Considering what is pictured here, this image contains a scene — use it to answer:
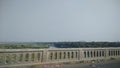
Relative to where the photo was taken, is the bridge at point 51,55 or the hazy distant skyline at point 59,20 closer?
the bridge at point 51,55

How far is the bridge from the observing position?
253 centimetres

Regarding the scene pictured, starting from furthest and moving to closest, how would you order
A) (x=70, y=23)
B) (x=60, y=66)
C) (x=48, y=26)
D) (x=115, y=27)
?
(x=115, y=27)
(x=70, y=23)
(x=48, y=26)
(x=60, y=66)

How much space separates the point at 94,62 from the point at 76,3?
1513 mm

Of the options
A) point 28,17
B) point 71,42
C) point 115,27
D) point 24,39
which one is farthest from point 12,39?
point 115,27

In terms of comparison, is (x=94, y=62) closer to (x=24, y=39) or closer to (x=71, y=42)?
(x=71, y=42)

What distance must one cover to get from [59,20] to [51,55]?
1.11 m

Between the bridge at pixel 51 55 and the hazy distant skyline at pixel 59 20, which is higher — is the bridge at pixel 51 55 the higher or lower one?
the lower one

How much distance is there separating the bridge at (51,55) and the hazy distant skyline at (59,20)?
0.57 meters

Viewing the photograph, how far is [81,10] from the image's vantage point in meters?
4.00

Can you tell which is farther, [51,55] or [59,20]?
[59,20]

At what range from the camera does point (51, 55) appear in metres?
2.94

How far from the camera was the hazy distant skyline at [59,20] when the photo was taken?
325cm

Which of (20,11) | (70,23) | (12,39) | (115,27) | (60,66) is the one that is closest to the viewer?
(60,66)

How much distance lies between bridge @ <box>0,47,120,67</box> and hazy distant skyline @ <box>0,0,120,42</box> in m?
0.57
